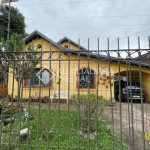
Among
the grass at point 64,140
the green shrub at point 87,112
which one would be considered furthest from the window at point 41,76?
the green shrub at point 87,112

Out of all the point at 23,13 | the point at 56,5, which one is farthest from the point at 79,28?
the point at 23,13

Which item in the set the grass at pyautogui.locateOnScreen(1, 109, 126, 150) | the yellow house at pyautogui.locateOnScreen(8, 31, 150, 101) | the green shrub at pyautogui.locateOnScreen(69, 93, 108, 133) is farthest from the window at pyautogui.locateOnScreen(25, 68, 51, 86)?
the green shrub at pyautogui.locateOnScreen(69, 93, 108, 133)

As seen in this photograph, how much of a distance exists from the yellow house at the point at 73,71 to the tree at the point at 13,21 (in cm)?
719

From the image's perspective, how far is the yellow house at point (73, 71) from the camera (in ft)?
9.86

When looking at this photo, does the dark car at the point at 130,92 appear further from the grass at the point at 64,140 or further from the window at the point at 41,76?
the window at the point at 41,76

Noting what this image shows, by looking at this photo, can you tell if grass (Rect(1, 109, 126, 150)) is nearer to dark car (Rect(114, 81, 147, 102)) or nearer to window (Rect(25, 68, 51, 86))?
window (Rect(25, 68, 51, 86))

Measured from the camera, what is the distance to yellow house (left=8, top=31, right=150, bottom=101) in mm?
3004

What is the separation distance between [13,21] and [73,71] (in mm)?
14571

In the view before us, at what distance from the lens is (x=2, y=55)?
3195mm

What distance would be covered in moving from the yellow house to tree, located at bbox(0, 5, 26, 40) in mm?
7194

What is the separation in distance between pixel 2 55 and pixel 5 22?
19.0 m

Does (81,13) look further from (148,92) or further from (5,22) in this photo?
(148,92)

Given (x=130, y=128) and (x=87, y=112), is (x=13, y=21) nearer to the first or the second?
(x=87, y=112)

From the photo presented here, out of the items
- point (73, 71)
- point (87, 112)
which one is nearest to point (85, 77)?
point (87, 112)
